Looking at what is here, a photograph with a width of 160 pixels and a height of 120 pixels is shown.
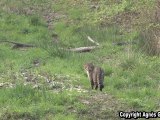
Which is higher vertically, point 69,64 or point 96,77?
point 96,77

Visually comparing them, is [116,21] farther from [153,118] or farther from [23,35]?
[153,118]

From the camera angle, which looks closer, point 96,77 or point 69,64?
point 96,77

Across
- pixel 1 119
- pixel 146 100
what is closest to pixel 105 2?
pixel 146 100

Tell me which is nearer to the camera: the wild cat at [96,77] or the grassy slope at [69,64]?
the grassy slope at [69,64]

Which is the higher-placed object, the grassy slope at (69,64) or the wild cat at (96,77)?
the wild cat at (96,77)

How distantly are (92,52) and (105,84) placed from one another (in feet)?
11.7

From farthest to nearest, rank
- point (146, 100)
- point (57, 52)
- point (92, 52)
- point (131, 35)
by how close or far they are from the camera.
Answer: point (131, 35), point (92, 52), point (57, 52), point (146, 100)

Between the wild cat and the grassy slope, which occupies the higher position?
the wild cat

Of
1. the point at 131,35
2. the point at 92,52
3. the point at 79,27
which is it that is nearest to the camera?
the point at 92,52

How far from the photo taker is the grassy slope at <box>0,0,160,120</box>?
931 cm

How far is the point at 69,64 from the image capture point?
12844 mm

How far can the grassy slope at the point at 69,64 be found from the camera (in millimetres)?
9312

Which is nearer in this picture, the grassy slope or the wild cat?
the grassy slope

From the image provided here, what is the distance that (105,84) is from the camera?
11.1 metres
